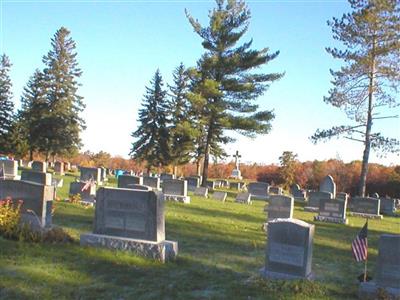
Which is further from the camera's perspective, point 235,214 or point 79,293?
point 235,214

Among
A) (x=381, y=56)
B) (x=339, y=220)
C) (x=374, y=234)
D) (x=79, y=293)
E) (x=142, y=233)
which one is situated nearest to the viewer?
(x=79, y=293)

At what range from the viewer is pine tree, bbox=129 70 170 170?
167ft

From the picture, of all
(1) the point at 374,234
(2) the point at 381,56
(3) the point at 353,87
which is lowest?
(1) the point at 374,234

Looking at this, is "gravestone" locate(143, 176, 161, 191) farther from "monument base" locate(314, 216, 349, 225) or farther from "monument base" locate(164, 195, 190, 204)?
"monument base" locate(314, 216, 349, 225)

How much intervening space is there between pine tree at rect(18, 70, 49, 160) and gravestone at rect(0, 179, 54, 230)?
1607 inches

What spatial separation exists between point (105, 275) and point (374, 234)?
12.5 meters

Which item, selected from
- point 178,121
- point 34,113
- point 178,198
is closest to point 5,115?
point 34,113

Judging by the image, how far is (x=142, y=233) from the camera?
945 centimetres

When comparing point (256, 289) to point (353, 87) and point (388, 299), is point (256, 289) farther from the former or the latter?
point (353, 87)

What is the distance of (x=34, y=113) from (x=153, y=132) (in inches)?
500

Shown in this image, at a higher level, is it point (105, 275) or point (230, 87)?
point (230, 87)

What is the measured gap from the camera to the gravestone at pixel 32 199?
10.1 meters

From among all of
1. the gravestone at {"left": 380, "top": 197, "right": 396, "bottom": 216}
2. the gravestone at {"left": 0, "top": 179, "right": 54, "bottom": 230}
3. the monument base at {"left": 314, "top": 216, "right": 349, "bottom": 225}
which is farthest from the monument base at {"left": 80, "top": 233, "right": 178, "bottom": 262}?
the gravestone at {"left": 380, "top": 197, "right": 396, "bottom": 216}

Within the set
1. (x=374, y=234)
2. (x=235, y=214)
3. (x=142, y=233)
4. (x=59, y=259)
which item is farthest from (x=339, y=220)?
(x=59, y=259)
